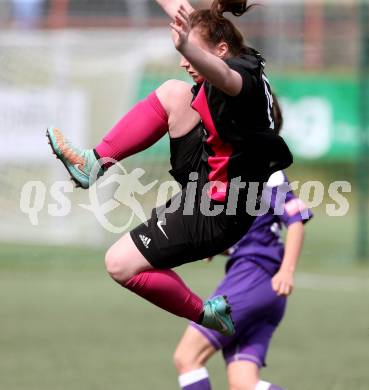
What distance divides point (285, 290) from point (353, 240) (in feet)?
27.3

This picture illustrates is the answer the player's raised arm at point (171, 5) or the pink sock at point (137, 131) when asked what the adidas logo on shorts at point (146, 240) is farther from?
the player's raised arm at point (171, 5)

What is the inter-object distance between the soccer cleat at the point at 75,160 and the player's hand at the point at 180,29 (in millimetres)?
805

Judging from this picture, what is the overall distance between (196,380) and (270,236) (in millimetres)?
827

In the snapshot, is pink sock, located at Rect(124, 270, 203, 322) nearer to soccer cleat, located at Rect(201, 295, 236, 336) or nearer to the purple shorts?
soccer cleat, located at Rect(201, 295, 236, 336)

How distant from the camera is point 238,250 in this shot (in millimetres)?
5609

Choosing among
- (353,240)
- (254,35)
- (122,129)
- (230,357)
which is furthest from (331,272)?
(122,129)

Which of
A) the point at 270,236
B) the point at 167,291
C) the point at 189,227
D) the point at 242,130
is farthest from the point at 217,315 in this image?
the point at 270,236

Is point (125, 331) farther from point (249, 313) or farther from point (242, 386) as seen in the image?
point (242, 386)

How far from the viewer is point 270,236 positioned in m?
5.59

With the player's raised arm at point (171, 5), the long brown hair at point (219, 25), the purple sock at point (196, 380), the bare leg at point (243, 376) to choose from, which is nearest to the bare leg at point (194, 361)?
the purple sock at point (196, 380)

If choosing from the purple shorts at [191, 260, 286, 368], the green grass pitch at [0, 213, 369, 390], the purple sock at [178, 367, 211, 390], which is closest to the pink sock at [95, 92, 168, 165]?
the purple shorts at [191, 260, 286, 368]

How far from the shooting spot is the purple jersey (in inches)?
212

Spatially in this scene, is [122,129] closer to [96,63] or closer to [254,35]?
[96,63]

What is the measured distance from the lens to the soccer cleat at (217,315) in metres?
4.68
